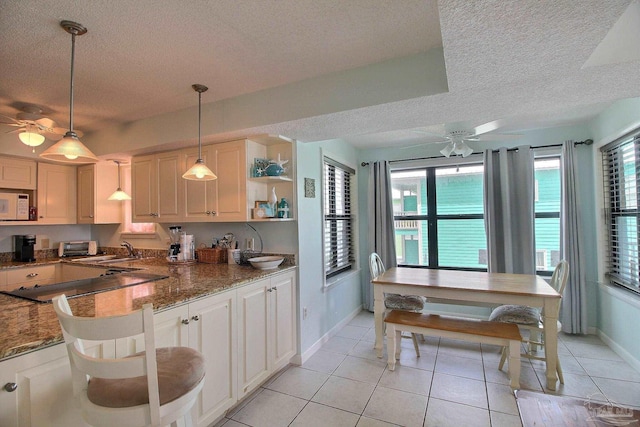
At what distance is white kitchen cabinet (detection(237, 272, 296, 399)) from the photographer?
2238mm

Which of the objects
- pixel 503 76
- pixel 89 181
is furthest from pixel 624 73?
pixel 89 181

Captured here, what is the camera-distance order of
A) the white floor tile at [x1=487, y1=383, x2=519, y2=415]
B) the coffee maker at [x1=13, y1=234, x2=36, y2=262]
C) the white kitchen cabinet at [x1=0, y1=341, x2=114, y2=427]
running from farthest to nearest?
the coffee maker at [x1=13, y1=234, x2=36, y2=262] → the white floor tile at [x1=487, y1=383, x2=519, y2=415] → the white kitchen cabinet at [x1=0, y1=341, x2=114, y2=427]

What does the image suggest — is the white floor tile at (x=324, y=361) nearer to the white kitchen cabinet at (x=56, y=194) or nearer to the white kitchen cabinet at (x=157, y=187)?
the white kitchen cabinet at (x=157, y=187)

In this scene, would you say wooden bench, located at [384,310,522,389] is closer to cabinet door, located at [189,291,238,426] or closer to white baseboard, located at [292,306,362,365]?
white baseboard, located at [292,306,362,365]

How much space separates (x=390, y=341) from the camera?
9.04 ft

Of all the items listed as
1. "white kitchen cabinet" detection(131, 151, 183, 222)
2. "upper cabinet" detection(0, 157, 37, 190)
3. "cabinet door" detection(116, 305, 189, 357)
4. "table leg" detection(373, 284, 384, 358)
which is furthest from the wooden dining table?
"upper cabinet" detection(0, 157, 37, 190)

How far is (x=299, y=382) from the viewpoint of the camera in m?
2.55

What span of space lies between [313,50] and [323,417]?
245cm

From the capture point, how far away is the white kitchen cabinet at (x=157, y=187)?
10.2 feet

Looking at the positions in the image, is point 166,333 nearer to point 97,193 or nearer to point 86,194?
point 97,193

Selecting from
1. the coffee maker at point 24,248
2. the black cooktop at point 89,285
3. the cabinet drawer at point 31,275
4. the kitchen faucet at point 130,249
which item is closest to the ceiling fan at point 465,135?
the black cooktop at point 89,285

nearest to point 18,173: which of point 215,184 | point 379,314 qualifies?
point 215,184

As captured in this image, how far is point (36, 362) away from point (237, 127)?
75.8 inches

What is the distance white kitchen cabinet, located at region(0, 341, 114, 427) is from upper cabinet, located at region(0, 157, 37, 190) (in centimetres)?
312
